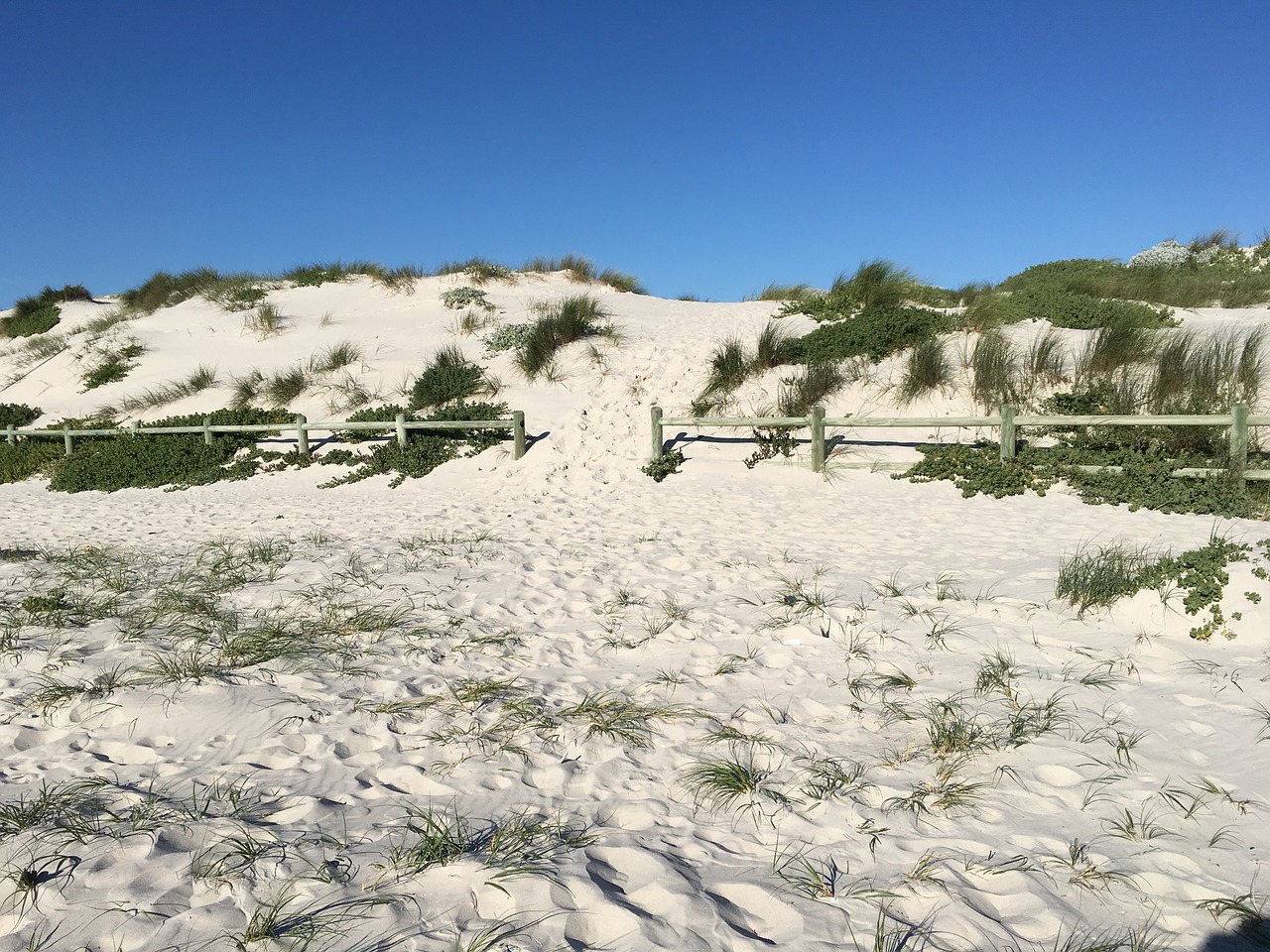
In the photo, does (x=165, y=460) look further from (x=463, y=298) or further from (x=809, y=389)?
(x=809, y=389)

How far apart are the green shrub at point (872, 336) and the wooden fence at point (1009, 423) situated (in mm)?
A: 2735

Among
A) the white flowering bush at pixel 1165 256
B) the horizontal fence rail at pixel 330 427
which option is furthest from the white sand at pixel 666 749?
the white flowering bush at pixel 1165 256

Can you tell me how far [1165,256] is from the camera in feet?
72.7

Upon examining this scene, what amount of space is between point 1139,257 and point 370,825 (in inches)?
1100

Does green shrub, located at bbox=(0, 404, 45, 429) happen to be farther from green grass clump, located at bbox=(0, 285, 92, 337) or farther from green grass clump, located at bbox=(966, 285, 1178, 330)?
green grass clump, located at bbox=(966, 285, 1178, 330)

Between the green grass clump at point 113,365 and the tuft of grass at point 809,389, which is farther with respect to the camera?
the green grass clump at point 113,365

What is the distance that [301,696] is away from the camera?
3.88 m

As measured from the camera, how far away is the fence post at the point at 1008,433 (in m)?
10.0

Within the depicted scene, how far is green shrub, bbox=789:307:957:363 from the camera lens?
14.0 metres

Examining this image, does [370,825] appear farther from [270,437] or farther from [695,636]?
[270,437]

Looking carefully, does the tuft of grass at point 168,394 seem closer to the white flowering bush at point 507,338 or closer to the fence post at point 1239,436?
the white flowering bush at point 507,338

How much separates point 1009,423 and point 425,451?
9.90 metres

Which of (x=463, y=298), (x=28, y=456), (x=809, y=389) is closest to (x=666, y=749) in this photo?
(x=809, y=389)

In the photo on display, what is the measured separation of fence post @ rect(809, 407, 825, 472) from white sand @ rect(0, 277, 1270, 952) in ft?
11.0
